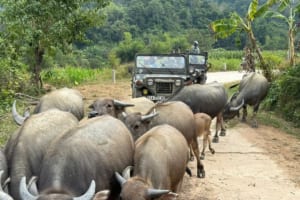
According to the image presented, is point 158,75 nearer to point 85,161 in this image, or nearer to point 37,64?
point 37,64

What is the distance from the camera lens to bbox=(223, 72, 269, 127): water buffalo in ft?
52.9

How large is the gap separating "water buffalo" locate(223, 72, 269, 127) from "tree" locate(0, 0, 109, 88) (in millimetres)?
7525

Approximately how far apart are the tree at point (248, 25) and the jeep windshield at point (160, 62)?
536 centimetres

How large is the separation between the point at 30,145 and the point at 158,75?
954 centimetres

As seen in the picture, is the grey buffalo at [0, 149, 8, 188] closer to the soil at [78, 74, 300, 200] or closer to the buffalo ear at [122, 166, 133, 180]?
the buffalo ear at [122, 166, 133, 180]

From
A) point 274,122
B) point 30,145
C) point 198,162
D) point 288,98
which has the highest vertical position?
point 30,145

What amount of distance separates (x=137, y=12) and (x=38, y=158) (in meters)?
52.3

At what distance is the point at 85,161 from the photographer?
21.4 ft

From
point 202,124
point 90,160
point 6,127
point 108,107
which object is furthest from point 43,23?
point 90,160

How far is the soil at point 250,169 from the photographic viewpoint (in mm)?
9852

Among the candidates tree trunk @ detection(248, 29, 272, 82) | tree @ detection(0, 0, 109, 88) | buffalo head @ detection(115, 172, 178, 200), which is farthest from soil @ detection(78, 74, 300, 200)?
tree @ detection(0, 0, 109, 88)

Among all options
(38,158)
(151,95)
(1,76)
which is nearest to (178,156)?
(38,158)

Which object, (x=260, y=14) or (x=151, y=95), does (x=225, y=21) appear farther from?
(x=151, y=95)

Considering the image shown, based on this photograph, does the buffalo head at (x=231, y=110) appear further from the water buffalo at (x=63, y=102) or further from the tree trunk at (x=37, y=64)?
the tree trunk at (x=37, y=64)
